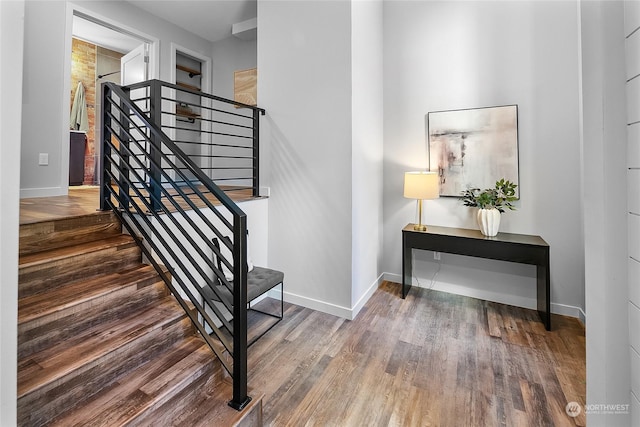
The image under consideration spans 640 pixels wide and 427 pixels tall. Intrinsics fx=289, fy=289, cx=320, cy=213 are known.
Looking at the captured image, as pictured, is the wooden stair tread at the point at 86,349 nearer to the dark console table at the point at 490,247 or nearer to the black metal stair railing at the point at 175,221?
the black metal stair railing at the point at 175,221

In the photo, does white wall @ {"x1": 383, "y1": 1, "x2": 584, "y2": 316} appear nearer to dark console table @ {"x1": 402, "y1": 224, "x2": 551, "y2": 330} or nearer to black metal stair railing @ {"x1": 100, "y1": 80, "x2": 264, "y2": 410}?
dark console table @ {"x1": 402, "y1": 224, "x2": 551, "y2": 330}

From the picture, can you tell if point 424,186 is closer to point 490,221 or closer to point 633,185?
point 490,221

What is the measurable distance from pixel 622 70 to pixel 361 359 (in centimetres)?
196

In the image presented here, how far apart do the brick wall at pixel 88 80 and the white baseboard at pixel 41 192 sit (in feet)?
7.16

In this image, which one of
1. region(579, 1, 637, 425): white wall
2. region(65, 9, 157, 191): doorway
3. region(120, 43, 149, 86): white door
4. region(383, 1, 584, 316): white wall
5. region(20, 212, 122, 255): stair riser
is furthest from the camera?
region(65, 9, 157, 191): doorway

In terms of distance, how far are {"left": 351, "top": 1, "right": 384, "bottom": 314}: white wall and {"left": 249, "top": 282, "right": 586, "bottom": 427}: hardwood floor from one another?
0.49 metres

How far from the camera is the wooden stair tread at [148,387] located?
116cm

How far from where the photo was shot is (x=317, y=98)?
270cm

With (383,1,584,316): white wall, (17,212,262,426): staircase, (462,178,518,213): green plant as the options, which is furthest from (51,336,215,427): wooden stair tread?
(462,178,518,213): green plant

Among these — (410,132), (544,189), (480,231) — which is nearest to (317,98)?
(410,132)

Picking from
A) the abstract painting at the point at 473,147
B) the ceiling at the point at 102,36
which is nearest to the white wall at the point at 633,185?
the abstract painting at the point at 473,147

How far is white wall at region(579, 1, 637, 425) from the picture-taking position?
921mm

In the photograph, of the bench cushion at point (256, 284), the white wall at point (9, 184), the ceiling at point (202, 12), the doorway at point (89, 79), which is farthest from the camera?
the doorway at point (89, 79)

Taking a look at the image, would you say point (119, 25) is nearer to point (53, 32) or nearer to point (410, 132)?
point (53, 32)
